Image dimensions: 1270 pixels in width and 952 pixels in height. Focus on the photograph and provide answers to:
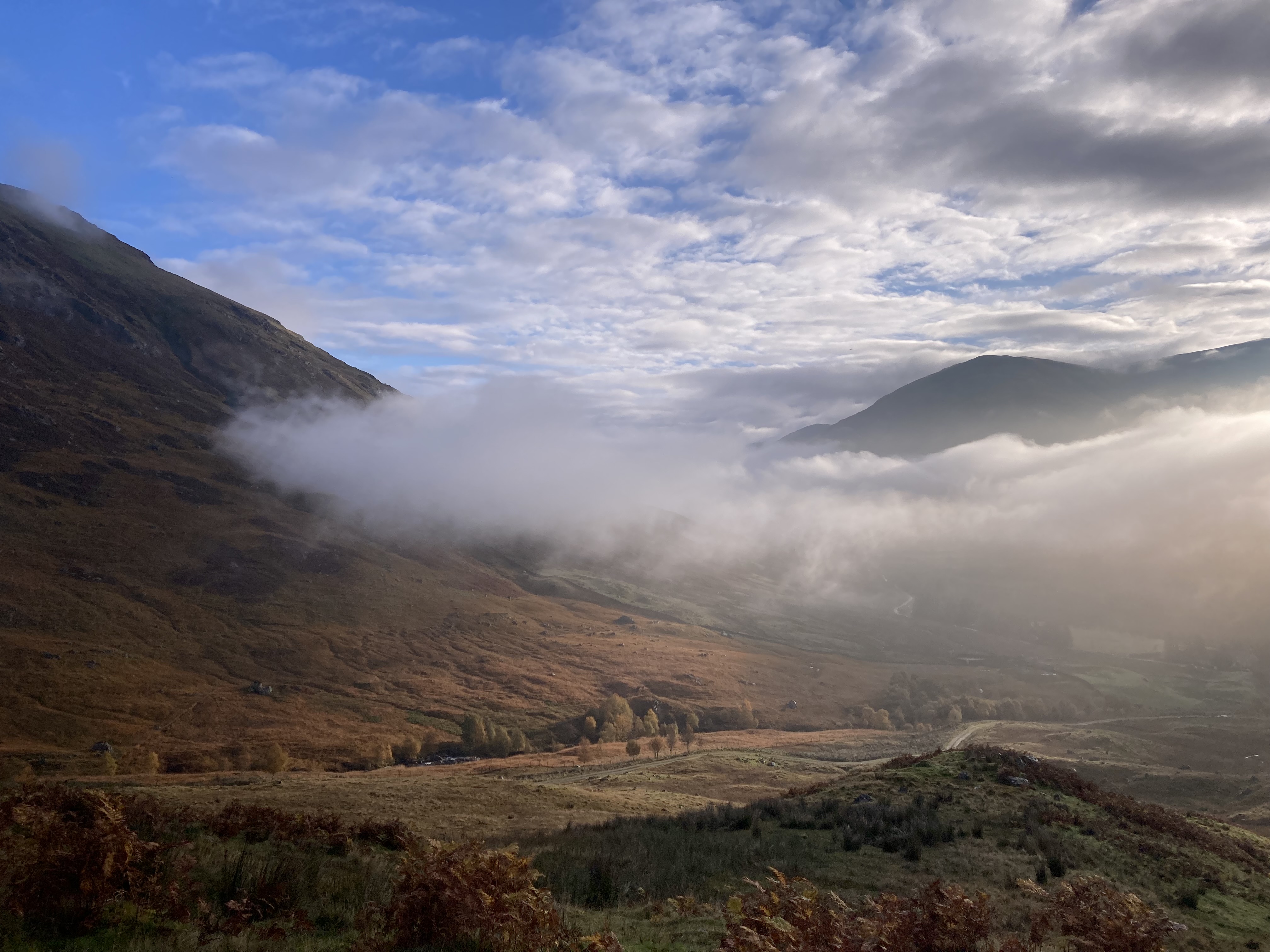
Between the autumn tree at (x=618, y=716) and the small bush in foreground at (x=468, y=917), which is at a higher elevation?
the small bush in foreground at (x=468, y=917)

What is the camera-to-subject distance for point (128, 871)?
8.77 m

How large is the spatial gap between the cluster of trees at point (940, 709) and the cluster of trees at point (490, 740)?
7662cm

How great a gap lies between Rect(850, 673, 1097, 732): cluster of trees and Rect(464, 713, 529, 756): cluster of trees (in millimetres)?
76623

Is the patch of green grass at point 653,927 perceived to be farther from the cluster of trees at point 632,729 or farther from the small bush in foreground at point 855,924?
the cluster of trees at point 632,729

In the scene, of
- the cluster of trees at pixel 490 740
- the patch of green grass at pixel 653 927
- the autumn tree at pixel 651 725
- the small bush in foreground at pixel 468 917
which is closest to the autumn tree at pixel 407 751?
the cluster of trees at pixel 490 740

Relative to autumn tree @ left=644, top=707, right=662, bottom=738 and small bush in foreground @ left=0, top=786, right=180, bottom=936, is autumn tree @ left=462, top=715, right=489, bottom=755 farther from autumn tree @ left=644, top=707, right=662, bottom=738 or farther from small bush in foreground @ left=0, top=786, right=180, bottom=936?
small bush in foreground @ left=0, top=786, right=180, bottom=936

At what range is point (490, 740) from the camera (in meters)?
110

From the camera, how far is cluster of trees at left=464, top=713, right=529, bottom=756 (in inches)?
4262

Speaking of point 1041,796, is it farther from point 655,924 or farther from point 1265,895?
point 655,924

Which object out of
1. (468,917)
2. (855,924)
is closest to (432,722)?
(468,917)

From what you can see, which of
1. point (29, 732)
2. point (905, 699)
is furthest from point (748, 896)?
point (905, 699)

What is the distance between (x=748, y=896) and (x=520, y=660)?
145812mm

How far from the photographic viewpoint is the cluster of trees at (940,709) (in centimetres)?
14900

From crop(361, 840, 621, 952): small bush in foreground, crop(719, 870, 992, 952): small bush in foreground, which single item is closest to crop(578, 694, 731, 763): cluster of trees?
crop(719, 870, 992, 952): small bush in foreground
